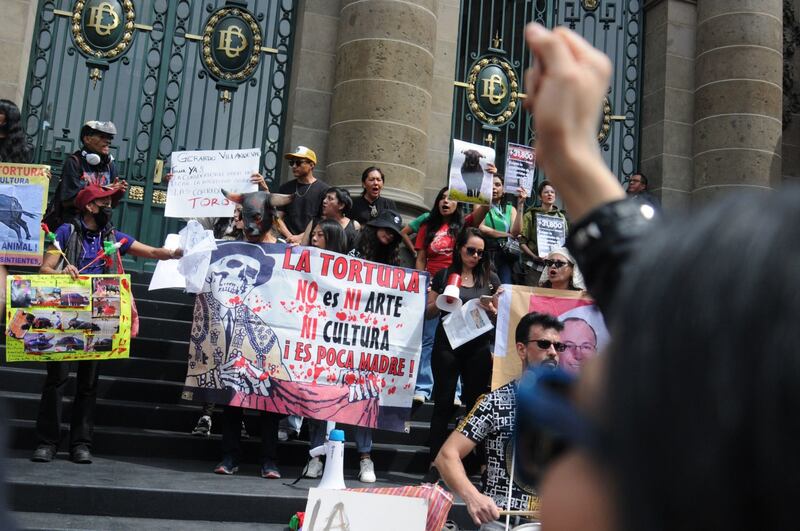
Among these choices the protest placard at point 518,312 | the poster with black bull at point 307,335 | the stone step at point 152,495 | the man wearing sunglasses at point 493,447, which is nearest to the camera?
the man wearing sunglasses at point 493,447

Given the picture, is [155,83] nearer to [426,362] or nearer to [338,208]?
[338,208]

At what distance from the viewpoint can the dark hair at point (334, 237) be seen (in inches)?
302

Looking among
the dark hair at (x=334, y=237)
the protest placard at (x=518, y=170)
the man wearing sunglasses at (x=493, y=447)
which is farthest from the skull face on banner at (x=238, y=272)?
the protest placard at (x=518, y=170)

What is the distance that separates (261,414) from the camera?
275 inches

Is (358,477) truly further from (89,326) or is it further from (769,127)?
(769,127)

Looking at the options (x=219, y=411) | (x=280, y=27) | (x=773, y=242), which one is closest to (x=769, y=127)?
(x=280, y=27)

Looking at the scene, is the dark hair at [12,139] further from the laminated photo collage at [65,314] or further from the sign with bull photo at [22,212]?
the laminated photo collage at [65,314]

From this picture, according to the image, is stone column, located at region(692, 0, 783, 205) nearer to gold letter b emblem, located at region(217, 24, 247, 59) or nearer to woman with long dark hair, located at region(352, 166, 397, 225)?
woman with long dark hair, located at region(352, 166, 397, 225)

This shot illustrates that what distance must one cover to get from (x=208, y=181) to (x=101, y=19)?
517cm

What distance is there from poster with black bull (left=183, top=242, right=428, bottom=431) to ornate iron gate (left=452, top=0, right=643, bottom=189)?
22.2 feet

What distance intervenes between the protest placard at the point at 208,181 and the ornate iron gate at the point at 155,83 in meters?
3.36

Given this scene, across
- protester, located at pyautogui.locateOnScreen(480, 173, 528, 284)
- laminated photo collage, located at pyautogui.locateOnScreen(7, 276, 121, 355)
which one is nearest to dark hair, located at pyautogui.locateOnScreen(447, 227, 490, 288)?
protester, located at pyautogui.locateOnScreen(480, 173, 528, 284)

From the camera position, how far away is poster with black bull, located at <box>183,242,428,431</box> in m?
6.98

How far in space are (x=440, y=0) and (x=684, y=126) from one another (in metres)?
4.63
